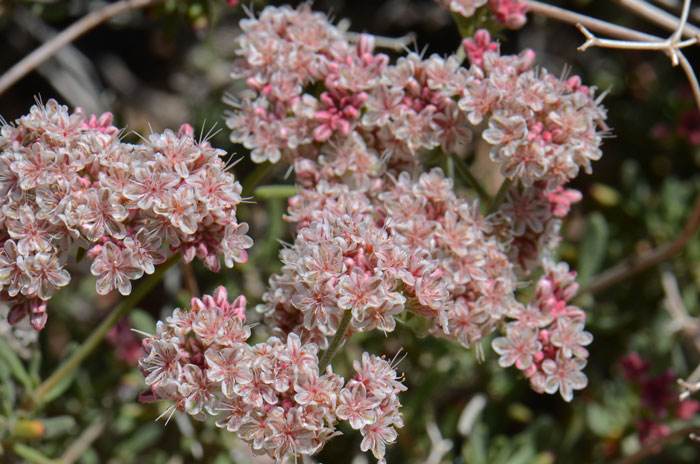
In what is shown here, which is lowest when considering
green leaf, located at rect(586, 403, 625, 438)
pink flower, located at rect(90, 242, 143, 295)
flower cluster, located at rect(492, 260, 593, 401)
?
green leaf, located at rect(586, 403, 625, 438)

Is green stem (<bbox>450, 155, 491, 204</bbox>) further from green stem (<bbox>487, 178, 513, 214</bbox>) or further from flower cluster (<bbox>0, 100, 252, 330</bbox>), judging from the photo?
flower cluster (<bbox>0, 100, 252, 330</bbox>)

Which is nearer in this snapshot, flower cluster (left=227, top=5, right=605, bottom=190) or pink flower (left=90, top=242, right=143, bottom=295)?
pink flower (left=90, top=242, right=143, bottom=295)

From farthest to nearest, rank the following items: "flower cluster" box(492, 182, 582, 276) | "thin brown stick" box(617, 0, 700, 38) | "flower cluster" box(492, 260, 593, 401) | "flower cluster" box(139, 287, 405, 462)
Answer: "thin brown stick" box(617, 0, 700, 38) → "flower cluster" box(492, 182, 582, 276) → "flower cluster" box(492, 260, 593, 401) → "flower cluster" box(139, 287, 405, 462)

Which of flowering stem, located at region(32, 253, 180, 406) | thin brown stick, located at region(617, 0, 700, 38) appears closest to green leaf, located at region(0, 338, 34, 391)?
flowering stem, located at region(32, 253, 180, 406)

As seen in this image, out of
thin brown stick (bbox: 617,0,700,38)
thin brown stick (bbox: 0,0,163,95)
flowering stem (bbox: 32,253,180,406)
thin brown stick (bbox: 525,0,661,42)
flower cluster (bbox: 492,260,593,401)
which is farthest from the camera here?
thin brown stick (bbox: 0,0,163,95)

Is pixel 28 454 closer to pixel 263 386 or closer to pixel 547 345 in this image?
pixel 263 386

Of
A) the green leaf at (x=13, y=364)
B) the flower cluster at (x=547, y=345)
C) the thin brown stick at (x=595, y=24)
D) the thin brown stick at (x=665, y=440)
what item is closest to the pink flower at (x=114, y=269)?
the green leaf at (x=13, y=364)

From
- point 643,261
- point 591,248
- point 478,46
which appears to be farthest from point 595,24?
point 643,261
